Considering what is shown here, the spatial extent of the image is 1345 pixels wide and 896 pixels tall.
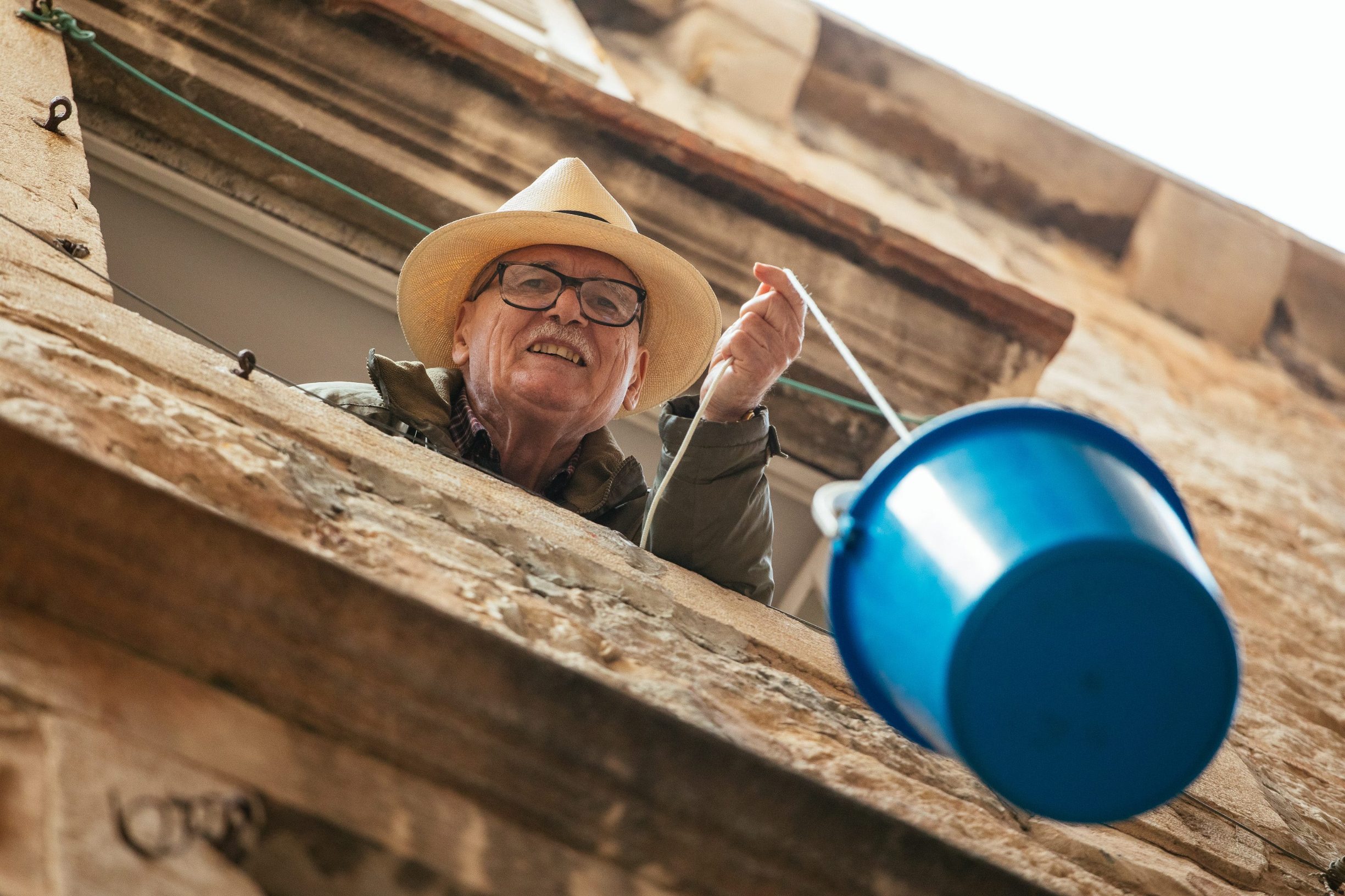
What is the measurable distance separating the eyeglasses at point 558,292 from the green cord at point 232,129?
51 cm

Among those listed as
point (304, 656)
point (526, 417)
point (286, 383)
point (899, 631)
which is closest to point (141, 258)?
point (526, 417)

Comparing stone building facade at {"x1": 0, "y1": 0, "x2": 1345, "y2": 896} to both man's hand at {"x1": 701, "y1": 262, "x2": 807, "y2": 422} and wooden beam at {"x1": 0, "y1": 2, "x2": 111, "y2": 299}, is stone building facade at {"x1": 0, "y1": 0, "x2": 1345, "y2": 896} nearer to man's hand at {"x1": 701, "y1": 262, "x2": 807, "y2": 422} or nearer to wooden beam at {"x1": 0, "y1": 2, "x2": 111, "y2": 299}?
wooden beam at {"x1": 0, "y1": 2, "x2": 111, "y2": 299}

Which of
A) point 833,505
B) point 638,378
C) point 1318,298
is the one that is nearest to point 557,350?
point 638,378

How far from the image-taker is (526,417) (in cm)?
212

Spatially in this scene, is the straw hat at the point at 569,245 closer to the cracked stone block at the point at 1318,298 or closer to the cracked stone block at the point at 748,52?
the cracked stone block at the point at 748,52

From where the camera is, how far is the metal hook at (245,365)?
1.25 m

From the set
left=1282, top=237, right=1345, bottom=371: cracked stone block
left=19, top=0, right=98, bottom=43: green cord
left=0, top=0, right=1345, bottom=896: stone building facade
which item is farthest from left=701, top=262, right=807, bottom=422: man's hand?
left=1282, top=237, right=1345, bottom=371: cracked stone block

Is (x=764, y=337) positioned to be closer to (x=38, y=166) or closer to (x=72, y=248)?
(x=72, y=248)

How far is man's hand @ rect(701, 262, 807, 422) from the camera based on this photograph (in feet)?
5.17

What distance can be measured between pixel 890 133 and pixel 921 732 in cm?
423

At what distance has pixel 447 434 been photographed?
2.06 m

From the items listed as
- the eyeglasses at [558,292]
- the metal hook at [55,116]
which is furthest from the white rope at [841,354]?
the metal hook at [55,116]

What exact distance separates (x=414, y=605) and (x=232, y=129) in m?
1.96

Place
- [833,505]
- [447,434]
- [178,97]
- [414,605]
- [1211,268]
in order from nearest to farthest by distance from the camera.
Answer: [414,605] → [833,505] → [447,434] → [178,97] → [1211,268]
